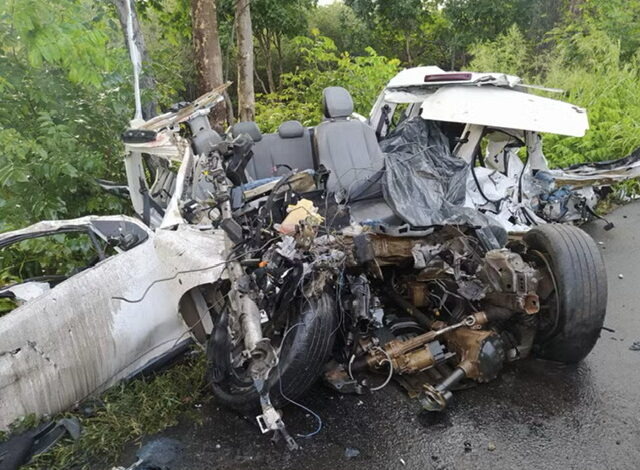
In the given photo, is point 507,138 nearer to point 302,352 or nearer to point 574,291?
point 574,291

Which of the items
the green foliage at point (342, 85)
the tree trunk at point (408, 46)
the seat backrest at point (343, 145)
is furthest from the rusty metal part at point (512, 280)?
A: the tree trunk at point (408, 46)

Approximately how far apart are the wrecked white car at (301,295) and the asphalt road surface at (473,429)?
0.15 meters

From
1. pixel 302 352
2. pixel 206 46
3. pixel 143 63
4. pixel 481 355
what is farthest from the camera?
pixel 206 46

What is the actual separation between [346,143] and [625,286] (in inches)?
113

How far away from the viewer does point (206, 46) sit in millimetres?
6910

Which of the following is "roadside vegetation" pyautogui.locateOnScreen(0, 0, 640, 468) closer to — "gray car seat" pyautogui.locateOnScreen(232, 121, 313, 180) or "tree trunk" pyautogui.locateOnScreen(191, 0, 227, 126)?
"tree trunk" pyautogui.locateOnScreen(191, 0, 227, 126)

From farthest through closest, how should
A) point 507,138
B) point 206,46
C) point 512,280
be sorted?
point 206,46, point 507,138, point 512,280

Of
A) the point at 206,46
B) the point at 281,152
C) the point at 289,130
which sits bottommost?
the point at 281,152

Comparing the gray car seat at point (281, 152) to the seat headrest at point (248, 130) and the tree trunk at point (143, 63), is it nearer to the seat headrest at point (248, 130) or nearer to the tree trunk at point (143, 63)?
the seat headrest at point (248, 130)

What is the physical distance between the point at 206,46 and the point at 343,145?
11.9ft

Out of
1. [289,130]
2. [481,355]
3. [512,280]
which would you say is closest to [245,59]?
A: [289,130]

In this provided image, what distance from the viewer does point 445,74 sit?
4754 millimetres

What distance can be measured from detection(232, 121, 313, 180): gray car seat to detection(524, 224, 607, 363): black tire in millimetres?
2669

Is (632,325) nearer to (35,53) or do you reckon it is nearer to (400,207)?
(400,207)
